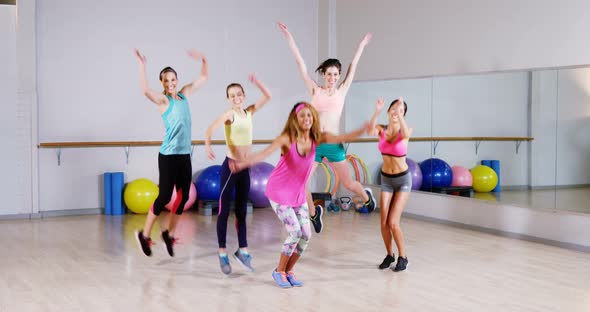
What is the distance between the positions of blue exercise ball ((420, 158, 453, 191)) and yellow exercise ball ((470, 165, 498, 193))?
308 mm

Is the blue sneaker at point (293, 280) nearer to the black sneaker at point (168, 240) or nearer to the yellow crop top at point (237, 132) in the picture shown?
the yellow crop top at point (237, 132)

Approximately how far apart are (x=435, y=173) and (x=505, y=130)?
104 centimetres

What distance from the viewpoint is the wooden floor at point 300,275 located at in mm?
4617

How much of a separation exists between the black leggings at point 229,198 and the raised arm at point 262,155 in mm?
671

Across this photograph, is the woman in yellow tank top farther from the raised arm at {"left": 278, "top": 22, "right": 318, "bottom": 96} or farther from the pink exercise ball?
the pink exercise ball

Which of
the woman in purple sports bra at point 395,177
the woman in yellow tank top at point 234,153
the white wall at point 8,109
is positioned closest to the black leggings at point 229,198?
the woman in yellow tank top at point 234,153

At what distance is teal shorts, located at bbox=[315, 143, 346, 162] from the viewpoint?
241 inches

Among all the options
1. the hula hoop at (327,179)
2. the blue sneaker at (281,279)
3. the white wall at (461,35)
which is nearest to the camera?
the blue sneaker at (281,279)

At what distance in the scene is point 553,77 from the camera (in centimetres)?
694

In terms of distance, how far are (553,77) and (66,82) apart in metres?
5.85

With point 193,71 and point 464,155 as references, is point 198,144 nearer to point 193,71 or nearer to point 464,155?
point 193,71

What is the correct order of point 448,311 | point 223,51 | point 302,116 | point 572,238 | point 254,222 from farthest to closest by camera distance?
1. point 223,51
2. point 254,222
3. point 572,238
4. point 302,116
5. point 448,311

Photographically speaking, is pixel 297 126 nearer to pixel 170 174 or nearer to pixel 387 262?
pixel 170 174

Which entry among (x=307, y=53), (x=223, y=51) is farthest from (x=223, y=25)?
(x=307, y=53)
